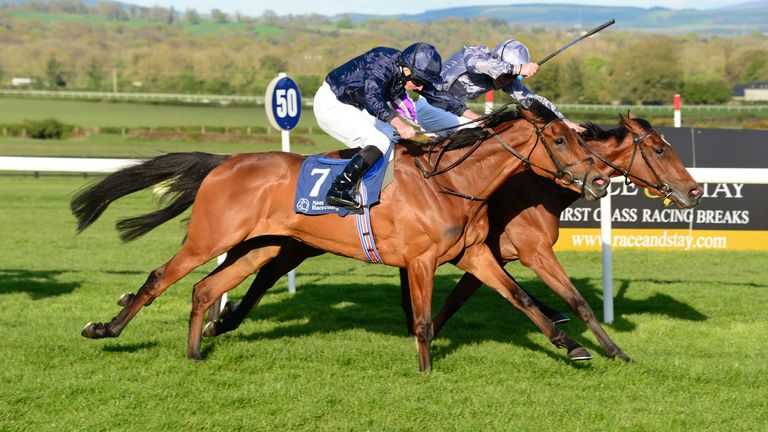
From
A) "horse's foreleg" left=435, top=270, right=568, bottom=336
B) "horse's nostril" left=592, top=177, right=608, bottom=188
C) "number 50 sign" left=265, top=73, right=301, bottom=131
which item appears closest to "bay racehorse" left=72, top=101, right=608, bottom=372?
"horse's nostril" left=592, top=177, right=608, bottom=188

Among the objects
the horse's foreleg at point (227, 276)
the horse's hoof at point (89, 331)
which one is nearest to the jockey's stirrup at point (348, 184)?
the horse's foreleg at point (227, 276)

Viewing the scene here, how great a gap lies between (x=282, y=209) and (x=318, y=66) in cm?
4215

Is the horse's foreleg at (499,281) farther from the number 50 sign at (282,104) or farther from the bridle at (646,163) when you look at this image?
the number 50 sign at (282,104)

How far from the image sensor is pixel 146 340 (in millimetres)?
5789

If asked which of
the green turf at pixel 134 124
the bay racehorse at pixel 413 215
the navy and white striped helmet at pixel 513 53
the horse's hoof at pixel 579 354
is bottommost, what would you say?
the green turf at pixel 134 124

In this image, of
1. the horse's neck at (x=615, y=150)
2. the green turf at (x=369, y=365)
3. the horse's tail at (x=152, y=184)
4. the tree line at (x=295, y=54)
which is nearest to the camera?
the green turf at (x=369, y=365)

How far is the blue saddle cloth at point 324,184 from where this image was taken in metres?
5.22

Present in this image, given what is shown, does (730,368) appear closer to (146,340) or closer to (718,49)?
(146,340)

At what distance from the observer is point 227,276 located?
18.3 feet

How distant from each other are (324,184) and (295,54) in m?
54.2

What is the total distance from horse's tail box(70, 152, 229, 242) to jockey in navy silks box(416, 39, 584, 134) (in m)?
1.38

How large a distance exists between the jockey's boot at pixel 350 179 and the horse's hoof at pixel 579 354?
4.58 feet

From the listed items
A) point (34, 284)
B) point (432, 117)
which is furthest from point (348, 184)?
point (34, 284)

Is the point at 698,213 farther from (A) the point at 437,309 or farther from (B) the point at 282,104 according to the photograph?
(B) the point at 282,104
